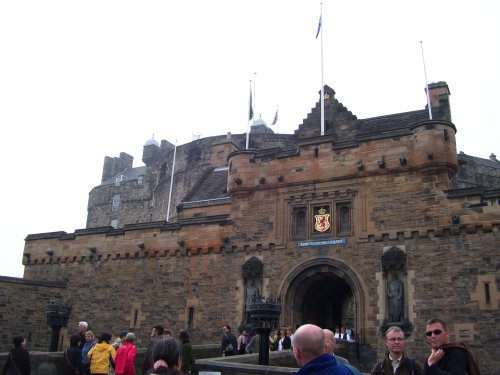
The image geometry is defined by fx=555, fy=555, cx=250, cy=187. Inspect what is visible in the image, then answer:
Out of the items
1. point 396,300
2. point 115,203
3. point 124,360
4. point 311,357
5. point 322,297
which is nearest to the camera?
point 311,357

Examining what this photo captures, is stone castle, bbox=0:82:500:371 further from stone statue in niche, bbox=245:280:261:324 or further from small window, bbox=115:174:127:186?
small window, bbox=115:174:127:186

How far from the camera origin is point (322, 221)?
1816 cm

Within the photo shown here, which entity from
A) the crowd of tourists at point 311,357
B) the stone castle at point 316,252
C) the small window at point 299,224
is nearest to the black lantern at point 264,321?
the crowd of tourists at point 311,357

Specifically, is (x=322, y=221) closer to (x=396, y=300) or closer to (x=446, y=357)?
(x=396, y=300)

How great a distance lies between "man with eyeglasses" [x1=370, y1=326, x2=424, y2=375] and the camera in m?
5.16

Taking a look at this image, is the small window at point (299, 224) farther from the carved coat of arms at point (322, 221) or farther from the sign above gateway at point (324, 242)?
the carved coat of arms at point (322, 221)

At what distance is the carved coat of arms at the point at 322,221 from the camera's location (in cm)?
1806

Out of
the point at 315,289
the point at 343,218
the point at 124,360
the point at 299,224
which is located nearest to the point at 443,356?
the point at 124,360

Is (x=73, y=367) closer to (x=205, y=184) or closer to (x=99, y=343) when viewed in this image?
(x=99, y=343)

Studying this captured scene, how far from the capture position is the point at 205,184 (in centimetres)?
3072

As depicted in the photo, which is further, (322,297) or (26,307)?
(26,307)

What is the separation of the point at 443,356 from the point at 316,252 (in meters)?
13.3

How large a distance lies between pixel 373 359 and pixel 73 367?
9.47 m

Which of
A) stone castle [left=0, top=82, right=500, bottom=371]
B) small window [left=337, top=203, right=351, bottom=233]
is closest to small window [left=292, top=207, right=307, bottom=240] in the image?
stone castle [left=0, top=82, right=500, bottom=371]
